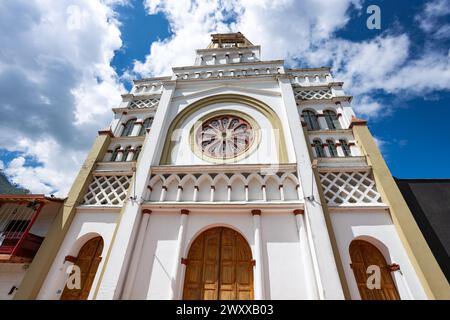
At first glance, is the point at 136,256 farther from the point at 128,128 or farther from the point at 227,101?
the point at 227,101

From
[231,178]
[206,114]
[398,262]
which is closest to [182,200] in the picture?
[231,178]

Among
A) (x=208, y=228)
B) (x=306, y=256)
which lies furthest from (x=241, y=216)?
(x=306, y=256)

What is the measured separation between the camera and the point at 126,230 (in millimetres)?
6965

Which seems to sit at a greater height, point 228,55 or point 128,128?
point 228,55

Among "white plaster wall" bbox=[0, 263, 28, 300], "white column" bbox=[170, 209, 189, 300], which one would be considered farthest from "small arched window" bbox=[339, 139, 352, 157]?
"white plaster wall" bbox=[0, 263, 28, 300]

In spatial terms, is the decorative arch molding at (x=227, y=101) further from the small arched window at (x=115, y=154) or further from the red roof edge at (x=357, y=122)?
the red roof edge at (x=357, y=122)

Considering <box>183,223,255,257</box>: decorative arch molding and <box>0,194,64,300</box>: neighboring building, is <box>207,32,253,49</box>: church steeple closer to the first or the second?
<box>183,223,255,257</box>: decorative arch molding

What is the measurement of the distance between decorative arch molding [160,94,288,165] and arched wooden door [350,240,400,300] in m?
4.02

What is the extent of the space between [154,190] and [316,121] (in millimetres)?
8829

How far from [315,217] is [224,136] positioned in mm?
5597

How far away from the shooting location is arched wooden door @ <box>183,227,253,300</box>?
20.8ft

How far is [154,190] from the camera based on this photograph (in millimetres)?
8383

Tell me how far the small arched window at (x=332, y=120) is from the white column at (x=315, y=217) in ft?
7.41
